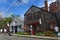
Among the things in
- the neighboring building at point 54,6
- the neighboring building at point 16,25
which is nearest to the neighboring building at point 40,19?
the neighboring building at point 54,6

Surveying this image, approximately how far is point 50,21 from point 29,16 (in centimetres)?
787

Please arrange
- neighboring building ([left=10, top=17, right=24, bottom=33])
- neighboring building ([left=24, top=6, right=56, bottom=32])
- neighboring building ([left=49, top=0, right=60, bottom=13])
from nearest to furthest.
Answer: neighboring building ([left=24, top=6, right=56, bottom=32])
neighboring building ([left=49, top=0, right=60, bottom=13])
neighboring building ([left=10, top=17, right=24, bottom=33])

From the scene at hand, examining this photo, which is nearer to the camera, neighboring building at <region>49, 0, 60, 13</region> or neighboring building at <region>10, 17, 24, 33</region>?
neighboring building at <region>49, 0, 60, 13</region>

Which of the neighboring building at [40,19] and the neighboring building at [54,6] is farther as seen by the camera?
the neighboring building at [54,6]

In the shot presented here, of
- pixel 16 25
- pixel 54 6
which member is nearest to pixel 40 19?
pixel 54 6

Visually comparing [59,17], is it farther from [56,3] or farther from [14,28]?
[14,28]

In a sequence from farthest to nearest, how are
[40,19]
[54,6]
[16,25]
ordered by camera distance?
[16,25] < [54,6] < [40,19]

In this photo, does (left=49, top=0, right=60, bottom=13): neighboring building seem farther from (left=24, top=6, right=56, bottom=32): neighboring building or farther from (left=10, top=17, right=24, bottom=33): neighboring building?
(left=10, top=17, right=24, bottom=33): neighboring building

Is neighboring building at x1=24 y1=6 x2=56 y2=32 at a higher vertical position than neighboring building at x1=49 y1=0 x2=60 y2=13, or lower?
lower

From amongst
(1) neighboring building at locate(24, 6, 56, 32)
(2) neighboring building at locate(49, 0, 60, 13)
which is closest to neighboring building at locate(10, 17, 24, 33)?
(1) neighboring building at locate(24, 6, 56, 32)

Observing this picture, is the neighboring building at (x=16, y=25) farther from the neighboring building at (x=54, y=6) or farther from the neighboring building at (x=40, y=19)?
the neighboring building at (x=54, y=6)

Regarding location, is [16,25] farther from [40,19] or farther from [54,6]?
[40,19]

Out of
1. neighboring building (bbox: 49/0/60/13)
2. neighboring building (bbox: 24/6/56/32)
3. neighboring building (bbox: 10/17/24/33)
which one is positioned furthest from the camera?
neighboring building (bbox: 10/17/24/33)

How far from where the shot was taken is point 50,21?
5422cm
